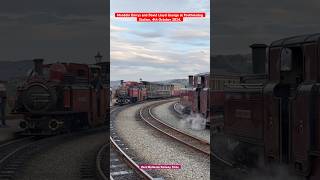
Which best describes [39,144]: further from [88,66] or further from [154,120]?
[154,120]

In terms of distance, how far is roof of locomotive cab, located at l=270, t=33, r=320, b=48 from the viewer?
5.51 meters

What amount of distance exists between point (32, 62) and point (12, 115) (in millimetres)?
1137

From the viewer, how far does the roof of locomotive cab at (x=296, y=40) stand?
5507mm

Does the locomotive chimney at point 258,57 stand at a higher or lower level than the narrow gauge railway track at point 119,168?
higher

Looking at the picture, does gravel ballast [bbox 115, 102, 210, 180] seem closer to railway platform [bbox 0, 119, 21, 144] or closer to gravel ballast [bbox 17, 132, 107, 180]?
gravel ballast [bbox 17, 132, 107, 180]

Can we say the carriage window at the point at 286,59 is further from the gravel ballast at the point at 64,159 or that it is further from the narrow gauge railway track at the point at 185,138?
the gravel ballast at the point at 64,159

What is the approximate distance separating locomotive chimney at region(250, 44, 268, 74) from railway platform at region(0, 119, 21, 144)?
13.2ft

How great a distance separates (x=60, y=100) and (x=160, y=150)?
263 centimetres

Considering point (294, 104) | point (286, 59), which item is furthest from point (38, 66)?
point (294, 104)

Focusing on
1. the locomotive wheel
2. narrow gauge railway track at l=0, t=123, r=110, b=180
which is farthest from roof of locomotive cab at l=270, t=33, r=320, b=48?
the locomotive wheel

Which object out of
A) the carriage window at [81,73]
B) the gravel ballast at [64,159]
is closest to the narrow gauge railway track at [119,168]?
the gravel ballast at [64,159]

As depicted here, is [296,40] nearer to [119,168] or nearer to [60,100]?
[119,168]

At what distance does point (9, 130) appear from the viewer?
689 cm

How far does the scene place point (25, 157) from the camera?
6.77 meters
